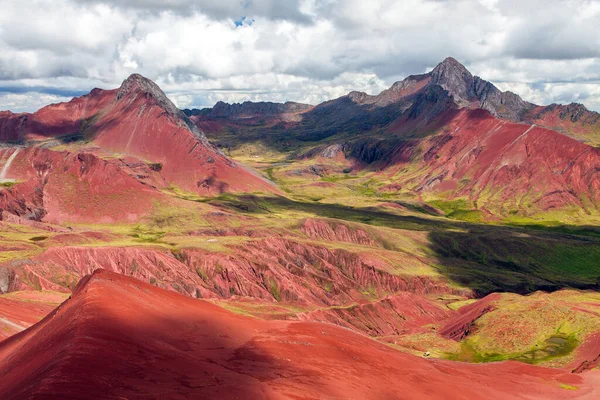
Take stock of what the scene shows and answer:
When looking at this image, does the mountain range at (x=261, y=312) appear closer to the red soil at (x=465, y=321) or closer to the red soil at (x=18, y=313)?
the red soil at (x=18, y=313)

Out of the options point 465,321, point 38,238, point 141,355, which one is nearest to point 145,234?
point 38,238

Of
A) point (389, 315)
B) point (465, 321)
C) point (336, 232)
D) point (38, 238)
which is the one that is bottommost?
point (389, 315)

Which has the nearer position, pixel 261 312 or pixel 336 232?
pixel 261 312

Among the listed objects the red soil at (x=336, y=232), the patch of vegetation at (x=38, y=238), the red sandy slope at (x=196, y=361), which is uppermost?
the red sandy slope at (x=196, y=361)

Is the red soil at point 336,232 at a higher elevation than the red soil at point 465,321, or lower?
higher

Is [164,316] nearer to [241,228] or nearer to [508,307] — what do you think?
[508,307]

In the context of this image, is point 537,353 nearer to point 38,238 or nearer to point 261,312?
point 261,312

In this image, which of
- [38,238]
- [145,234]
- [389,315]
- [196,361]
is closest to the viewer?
[196,361]

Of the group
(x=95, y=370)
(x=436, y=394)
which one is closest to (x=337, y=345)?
(x=436, y=394)

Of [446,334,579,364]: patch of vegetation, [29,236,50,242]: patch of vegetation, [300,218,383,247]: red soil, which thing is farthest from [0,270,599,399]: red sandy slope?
[300,218,383,247]: red soil

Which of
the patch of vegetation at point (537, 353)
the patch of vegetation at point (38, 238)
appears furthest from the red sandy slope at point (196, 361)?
the patch of vegetation at point (38, 238)
